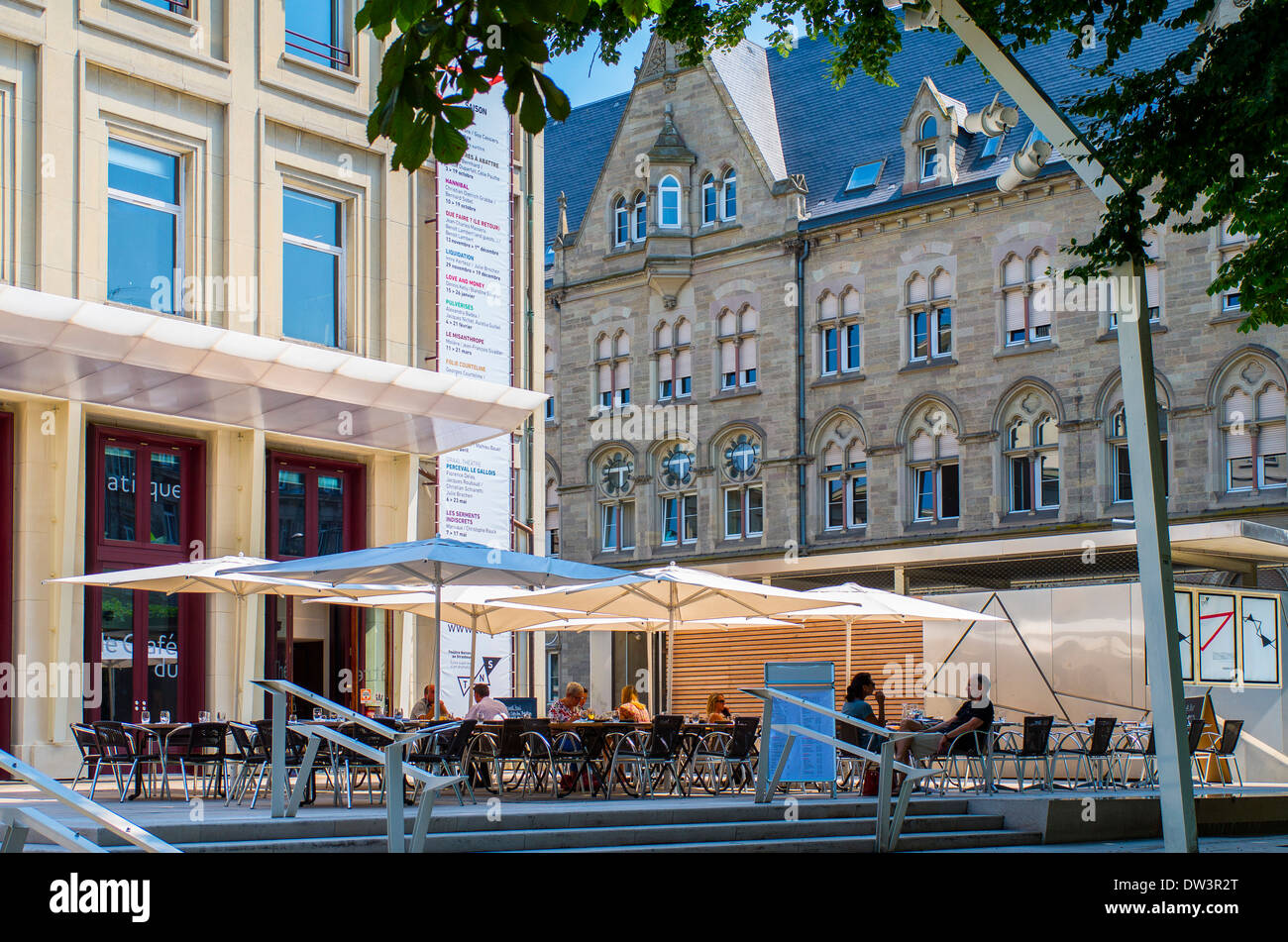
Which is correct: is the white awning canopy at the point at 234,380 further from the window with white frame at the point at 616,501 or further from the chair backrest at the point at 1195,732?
the window with white frame at the point at 616,501

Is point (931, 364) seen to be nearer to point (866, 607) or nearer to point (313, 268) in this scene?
point (866, 607)

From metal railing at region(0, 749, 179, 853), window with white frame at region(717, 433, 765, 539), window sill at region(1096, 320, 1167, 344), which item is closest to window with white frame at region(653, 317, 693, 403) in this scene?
window with white frame at region(717, 433, 765, 539)

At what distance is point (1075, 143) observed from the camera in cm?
1048

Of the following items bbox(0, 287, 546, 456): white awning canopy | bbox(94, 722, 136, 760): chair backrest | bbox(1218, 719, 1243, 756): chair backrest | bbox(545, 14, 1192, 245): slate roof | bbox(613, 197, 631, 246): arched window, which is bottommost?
bbox(1218, 719, 1243, 756): chair backrest

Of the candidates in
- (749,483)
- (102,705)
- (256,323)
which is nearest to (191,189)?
(256,323)

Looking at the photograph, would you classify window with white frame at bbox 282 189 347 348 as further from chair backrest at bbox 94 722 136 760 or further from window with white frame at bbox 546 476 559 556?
window with white frame at bbox 546 476 559 556

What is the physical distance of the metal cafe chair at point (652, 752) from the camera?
52.9ft

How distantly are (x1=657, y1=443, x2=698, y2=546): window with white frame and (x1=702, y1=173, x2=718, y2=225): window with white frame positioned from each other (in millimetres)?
6447

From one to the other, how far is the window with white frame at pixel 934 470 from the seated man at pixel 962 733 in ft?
75.8

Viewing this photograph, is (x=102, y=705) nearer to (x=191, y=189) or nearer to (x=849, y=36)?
(x=191, y=189)

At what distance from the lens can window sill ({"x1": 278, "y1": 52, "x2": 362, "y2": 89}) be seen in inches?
846

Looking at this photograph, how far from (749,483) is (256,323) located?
24.9m

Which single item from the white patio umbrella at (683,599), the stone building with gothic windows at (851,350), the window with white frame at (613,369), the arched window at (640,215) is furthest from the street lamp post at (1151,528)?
the arched window at (640,215)
